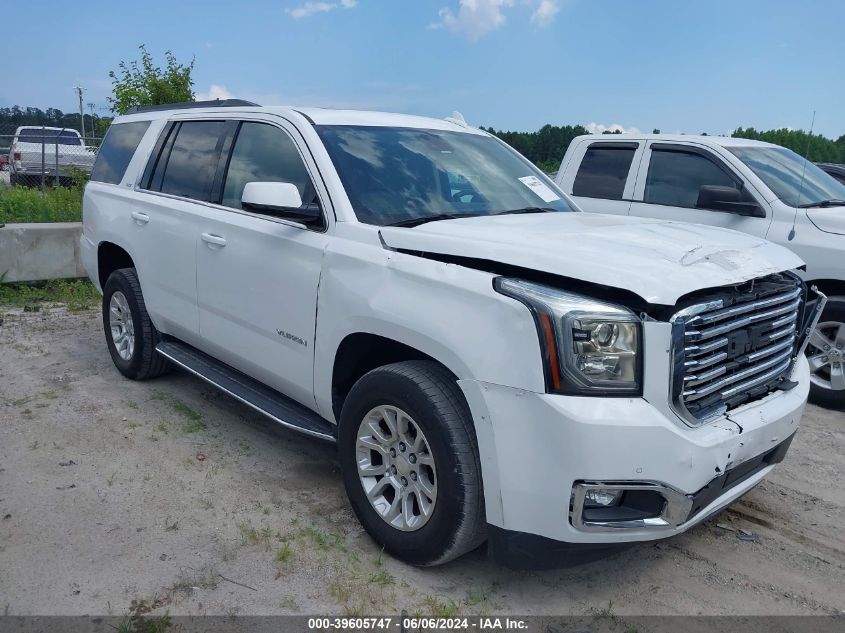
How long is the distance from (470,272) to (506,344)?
0.38 metres

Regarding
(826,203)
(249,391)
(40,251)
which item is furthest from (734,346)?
(40,251)

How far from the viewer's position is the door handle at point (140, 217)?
5.09 metres

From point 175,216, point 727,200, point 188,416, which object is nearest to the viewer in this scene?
point 175,216

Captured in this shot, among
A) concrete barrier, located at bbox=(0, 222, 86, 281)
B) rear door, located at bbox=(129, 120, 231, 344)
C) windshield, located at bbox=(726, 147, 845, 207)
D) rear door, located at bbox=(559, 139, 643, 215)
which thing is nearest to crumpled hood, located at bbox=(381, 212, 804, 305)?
rear door, located at bbox=(129, 120, 231, 344)

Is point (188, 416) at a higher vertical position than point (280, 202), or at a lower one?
lower

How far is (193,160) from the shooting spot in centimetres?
488

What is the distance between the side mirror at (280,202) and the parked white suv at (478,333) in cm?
1

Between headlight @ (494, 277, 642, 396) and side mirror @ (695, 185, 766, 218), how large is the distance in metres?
3.54

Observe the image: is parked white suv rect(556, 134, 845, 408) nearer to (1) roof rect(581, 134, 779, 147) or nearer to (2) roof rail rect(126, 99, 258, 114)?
(1) roof rect(581, 134, 779, 147)

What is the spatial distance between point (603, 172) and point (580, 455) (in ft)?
16.5

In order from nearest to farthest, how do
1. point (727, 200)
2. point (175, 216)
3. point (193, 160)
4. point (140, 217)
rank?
point (175, 216) → point (193, 160) → point (140, 217) → point (727, 200)

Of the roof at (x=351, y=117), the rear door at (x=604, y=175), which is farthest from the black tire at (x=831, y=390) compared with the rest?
the roof at (x=351, y=117)

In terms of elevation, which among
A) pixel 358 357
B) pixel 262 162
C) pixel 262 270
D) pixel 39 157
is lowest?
pixel 358 357

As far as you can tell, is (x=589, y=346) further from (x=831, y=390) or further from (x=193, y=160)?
(x=831, y=390)
